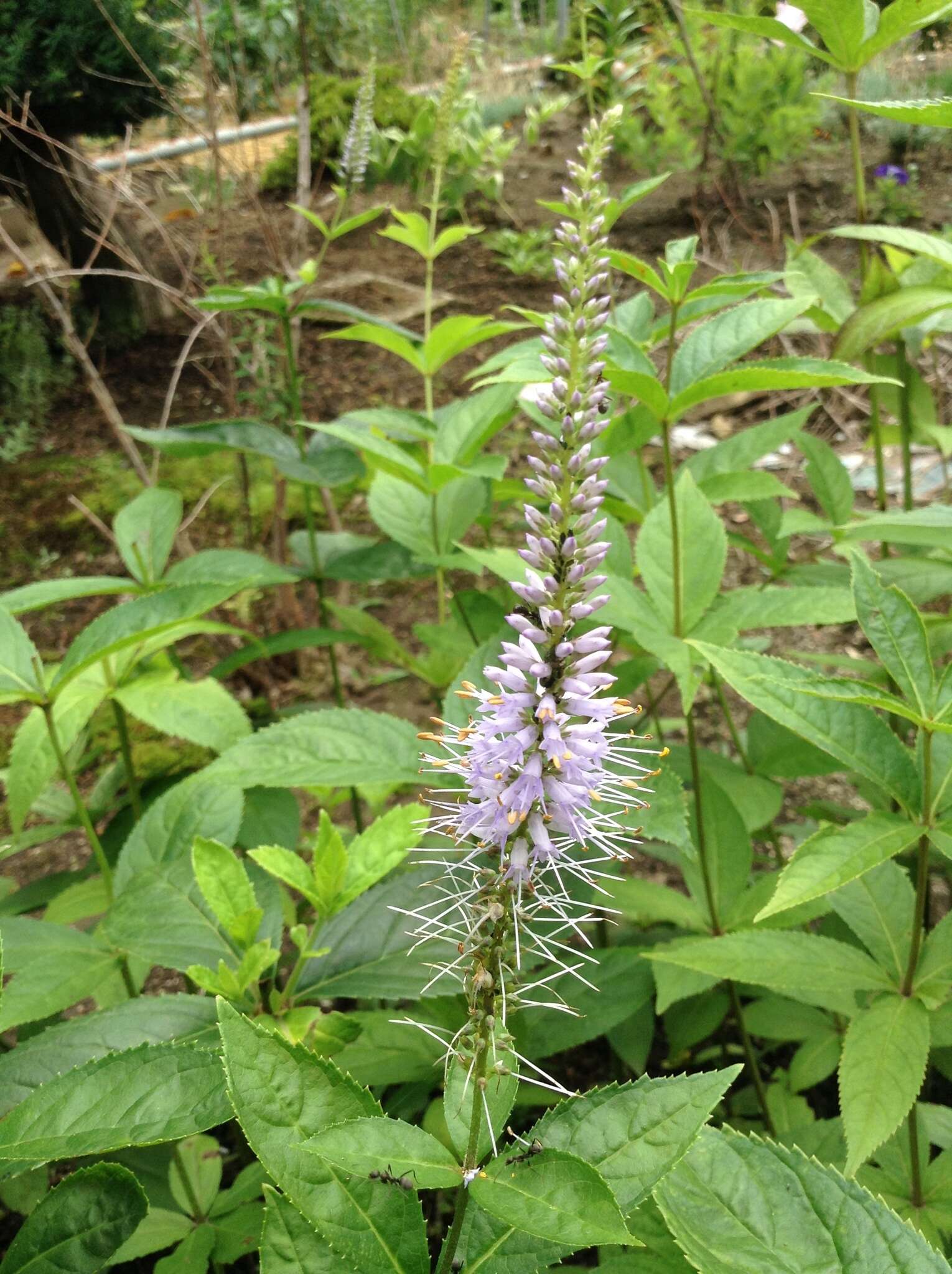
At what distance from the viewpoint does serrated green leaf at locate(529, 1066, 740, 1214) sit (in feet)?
3.64

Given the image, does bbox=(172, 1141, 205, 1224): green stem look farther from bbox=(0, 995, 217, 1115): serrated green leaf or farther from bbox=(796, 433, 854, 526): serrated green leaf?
bbox=(796, 433, 854, 526): serrated green leaf

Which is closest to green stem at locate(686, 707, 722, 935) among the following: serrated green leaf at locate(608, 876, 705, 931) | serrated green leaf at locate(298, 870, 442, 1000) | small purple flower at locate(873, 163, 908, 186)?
serrated green leaf at locate(608, 876, 705, 931)

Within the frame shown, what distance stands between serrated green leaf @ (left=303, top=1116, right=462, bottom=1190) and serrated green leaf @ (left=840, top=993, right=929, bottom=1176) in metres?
0.68

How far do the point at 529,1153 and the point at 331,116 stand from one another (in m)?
10.00

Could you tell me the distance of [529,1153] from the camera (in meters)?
1.11

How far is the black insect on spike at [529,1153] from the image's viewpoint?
1094 millimetres

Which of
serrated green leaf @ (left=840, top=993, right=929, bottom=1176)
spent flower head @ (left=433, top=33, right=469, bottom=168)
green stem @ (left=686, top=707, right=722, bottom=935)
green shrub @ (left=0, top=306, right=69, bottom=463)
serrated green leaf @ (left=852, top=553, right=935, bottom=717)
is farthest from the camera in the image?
green shrub @ (left=0, top=306, right=69, bottom=463)

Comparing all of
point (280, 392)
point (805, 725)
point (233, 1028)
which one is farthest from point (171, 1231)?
point (280, 392)

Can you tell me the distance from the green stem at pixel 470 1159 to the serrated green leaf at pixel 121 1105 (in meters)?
0.35

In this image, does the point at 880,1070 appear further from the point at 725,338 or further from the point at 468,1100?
the point at 725,338

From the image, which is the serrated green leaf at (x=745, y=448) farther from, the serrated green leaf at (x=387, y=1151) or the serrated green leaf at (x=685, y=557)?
the serrated green leaf at (x=387, y=1151)

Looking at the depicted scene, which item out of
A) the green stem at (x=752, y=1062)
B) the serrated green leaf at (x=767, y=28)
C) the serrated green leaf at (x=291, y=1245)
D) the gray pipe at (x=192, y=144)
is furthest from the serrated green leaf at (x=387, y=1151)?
the gray pipe at (x=192, y=144)

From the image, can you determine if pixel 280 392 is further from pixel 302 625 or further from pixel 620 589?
pixel 620 589

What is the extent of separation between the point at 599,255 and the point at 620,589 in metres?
0.79
